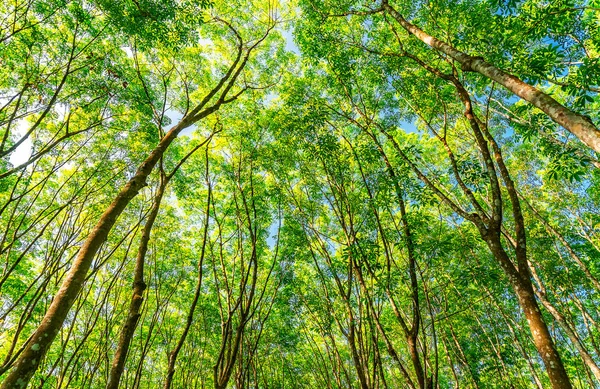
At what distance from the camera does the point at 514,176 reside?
36.0 ft

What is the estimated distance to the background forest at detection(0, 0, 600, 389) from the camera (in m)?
3.64

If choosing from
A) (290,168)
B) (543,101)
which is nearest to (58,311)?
(543,101)

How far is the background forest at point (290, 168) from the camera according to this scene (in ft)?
11.9

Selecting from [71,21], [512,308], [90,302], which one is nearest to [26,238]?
[90,302]

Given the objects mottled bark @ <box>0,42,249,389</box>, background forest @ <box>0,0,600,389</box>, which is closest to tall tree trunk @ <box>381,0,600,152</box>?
background forest @ <box>0,0,600,389</box>

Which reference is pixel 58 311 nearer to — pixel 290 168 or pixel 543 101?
pixel 543 101

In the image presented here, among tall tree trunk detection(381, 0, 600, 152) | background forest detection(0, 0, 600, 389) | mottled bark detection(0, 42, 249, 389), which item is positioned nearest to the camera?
mottled bark detection(0, 42, 249, 389)

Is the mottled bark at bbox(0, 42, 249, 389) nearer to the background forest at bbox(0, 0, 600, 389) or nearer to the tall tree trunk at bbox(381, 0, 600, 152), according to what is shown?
the background forest at bbox(0, 0, 600, 389)

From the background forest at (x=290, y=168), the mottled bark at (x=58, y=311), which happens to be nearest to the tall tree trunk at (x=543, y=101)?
the background forest at (x=290, y=168)

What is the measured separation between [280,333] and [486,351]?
25.5ft

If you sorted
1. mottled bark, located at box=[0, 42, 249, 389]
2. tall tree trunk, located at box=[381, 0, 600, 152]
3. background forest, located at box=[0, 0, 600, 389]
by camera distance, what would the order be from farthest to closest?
background forest, located at box=[0, 0, 600, 389] < tall tree trunk, located at box=[381, 0, 600, 152] < mottled bark, located at box=[0, 42, 249, 389]

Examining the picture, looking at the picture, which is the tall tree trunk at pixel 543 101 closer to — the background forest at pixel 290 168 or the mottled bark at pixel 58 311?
the background forest at pixel 290 168

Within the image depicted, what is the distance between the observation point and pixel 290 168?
788 cm

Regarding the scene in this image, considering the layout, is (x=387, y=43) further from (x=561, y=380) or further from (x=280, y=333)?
(x=280, y=333)
